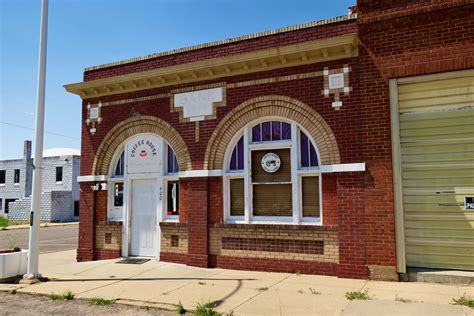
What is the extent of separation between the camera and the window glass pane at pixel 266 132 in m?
9.51

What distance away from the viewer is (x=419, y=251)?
7938 mm

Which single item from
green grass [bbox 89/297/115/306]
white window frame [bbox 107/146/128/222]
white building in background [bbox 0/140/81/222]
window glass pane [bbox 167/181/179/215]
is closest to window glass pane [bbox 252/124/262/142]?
window glass pane [bbox 167/181/179/215]

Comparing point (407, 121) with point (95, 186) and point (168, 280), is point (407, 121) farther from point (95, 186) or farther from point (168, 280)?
point (95, 186)

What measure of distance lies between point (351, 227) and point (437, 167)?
2045 mm

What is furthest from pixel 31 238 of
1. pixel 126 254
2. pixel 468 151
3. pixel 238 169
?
pixel 468 151

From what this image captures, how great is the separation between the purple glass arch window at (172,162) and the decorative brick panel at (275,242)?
6.64ft

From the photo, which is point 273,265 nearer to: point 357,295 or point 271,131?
point 357,295

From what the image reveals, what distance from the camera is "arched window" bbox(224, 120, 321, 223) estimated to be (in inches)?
353

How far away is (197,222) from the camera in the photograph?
985 cm

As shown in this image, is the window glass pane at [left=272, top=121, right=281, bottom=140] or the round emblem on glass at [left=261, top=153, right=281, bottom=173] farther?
the window glass pane at [left=272, top=121, right=281, bottom=140]

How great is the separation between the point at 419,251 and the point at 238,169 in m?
4.32

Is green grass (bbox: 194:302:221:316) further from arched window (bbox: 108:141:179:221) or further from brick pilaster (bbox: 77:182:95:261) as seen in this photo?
brick pilaster (bbox: 77:182:95:261)

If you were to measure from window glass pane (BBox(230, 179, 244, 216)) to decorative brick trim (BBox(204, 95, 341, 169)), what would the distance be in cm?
56

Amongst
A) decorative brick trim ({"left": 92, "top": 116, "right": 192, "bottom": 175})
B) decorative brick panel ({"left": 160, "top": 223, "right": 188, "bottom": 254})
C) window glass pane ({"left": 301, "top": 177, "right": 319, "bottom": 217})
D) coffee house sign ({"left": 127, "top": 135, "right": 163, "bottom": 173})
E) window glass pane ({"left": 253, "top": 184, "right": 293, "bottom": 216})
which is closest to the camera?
window glass pane ({"left": 301, "top": 177, "right": 319, "bottom": 217})
